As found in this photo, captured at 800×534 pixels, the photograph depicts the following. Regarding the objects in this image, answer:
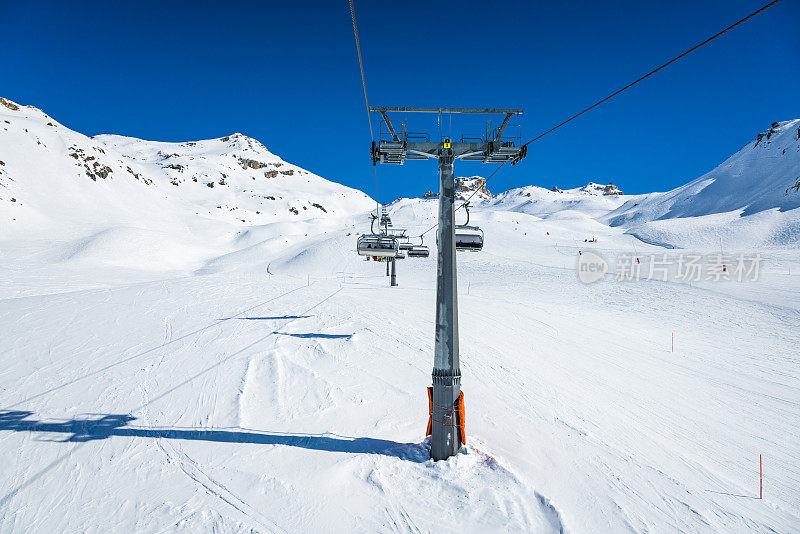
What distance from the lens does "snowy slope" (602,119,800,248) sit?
50.8 metres

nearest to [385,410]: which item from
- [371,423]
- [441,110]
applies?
[371,423]

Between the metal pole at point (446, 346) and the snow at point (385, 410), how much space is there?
46 centimetres

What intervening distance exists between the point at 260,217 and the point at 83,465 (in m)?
110

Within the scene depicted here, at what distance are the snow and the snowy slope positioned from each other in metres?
35.7

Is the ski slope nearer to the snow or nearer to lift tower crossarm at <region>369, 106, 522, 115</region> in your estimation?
the snow

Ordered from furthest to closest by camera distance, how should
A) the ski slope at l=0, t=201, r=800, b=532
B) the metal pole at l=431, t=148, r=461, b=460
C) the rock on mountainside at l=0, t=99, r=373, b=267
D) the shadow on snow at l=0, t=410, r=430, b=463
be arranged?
the rock on mountainside at l=0, t=99, r=373, b=267, the shadow on snow at l=0, t=410, r=430, b=463, the metal pole at l=431, t=148, r=461, b=460, the ski slope at l=0, t=201, r=800, b=532

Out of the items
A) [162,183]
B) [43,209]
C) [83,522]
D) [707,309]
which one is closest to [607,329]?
[707,309]

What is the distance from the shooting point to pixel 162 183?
371 ft

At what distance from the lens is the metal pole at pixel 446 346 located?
18.9 feet

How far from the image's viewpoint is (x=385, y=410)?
7883 mm

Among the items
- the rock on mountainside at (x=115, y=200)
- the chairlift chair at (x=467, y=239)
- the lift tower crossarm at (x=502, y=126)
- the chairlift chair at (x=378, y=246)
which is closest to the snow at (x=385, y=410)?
the chairlift chair at (x=378, y=246)

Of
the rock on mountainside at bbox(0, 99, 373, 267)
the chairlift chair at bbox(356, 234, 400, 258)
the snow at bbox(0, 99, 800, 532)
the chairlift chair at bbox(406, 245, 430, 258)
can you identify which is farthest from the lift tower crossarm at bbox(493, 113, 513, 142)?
the rock on mountainside at bbox(0, 99, 373, 267)

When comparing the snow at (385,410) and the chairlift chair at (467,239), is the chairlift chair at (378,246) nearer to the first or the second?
the snow at (385,410)

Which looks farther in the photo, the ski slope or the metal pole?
the metal pole
